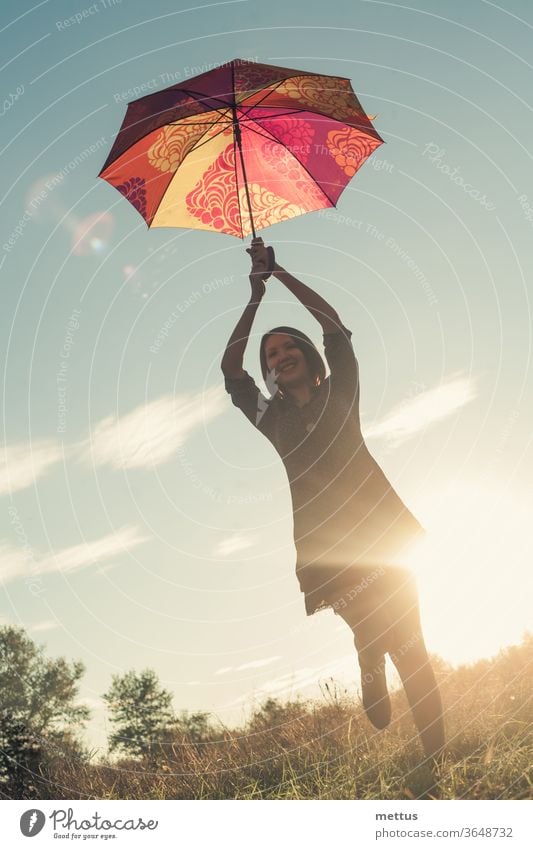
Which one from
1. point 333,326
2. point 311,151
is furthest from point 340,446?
point 311,151

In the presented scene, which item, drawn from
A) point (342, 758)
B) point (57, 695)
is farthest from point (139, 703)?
point (342, 758)

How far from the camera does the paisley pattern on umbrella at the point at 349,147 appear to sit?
8.51 m

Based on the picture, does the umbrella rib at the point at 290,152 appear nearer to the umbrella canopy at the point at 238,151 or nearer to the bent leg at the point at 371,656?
the umbrella canopy at the point at 238,151

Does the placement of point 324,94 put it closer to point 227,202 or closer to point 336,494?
point 227,202

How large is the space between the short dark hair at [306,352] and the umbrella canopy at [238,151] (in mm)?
1535

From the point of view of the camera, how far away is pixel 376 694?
6.88 metres

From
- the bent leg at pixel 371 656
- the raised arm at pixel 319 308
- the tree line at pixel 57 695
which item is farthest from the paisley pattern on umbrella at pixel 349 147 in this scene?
the tree line at pixel 57 695

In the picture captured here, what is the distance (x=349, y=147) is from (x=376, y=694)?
22.8 ft

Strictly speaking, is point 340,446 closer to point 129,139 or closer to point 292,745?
point 292,745

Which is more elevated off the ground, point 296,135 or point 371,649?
point 296,135

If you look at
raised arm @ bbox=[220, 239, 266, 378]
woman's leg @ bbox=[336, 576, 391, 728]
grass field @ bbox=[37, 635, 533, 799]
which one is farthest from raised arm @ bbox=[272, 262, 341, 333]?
grass field @ bbox=[37, 635, 533, 799]

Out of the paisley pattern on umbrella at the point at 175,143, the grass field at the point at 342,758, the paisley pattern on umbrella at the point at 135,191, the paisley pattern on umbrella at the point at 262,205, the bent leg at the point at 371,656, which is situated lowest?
the grass field at the point at 342,758

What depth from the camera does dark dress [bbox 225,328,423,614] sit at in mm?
6887

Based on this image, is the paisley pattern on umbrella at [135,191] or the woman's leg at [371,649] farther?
the paisley pattern on umbrella at [135,191]
